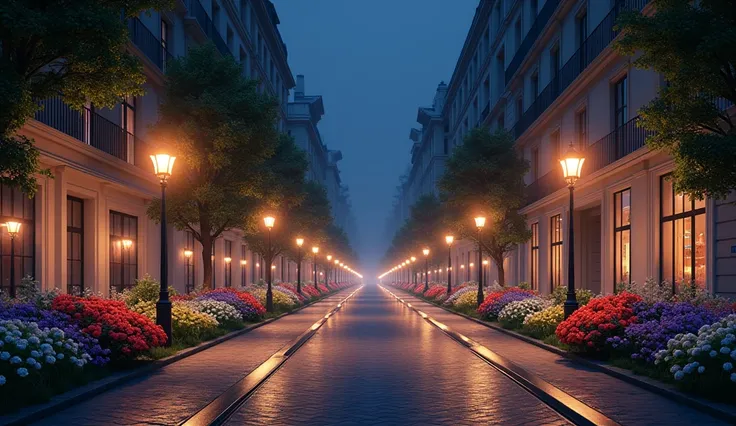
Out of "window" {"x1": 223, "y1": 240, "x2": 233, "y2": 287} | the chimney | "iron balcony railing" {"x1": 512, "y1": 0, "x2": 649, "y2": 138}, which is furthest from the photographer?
the chimney

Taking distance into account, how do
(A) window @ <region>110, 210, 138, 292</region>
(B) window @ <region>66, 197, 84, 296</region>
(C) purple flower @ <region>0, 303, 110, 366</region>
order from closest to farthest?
1. (C) purple flower @ <region>0, 303, 110, 366</region>
2. (B) window @ <region>66, 197, 84, 296</region>
3. (A) window @ <region>110, 210, 138, 292</region>

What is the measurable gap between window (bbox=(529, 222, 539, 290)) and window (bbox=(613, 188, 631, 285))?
36.0ft

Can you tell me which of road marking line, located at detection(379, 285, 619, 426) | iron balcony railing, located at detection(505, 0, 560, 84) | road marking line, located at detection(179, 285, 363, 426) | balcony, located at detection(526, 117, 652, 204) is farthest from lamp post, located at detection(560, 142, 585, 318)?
iron balcony railing, located at detection(505, 0, 560, 84)

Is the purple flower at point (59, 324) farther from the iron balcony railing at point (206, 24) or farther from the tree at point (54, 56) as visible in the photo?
the iron balcony railing at point (206, 24)

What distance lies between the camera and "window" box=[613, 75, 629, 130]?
23.9 m

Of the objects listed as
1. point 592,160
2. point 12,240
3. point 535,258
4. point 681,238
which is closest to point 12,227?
point 12,240

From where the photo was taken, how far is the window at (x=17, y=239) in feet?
59.0

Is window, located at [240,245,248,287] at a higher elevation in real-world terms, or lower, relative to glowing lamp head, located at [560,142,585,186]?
lower

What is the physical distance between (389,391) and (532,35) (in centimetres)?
2846

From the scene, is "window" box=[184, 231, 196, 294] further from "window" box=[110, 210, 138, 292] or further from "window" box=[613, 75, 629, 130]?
"window" box=[613, 75, 629, 130]

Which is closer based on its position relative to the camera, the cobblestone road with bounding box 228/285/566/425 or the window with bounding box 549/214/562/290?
the cobblestone road with bounding box 228/285/566/425

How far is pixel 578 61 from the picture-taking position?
1114 inches

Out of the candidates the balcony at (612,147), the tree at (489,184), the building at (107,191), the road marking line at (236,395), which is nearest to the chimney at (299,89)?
the building at (107,191)

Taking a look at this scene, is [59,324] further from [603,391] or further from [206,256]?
[206,256]
